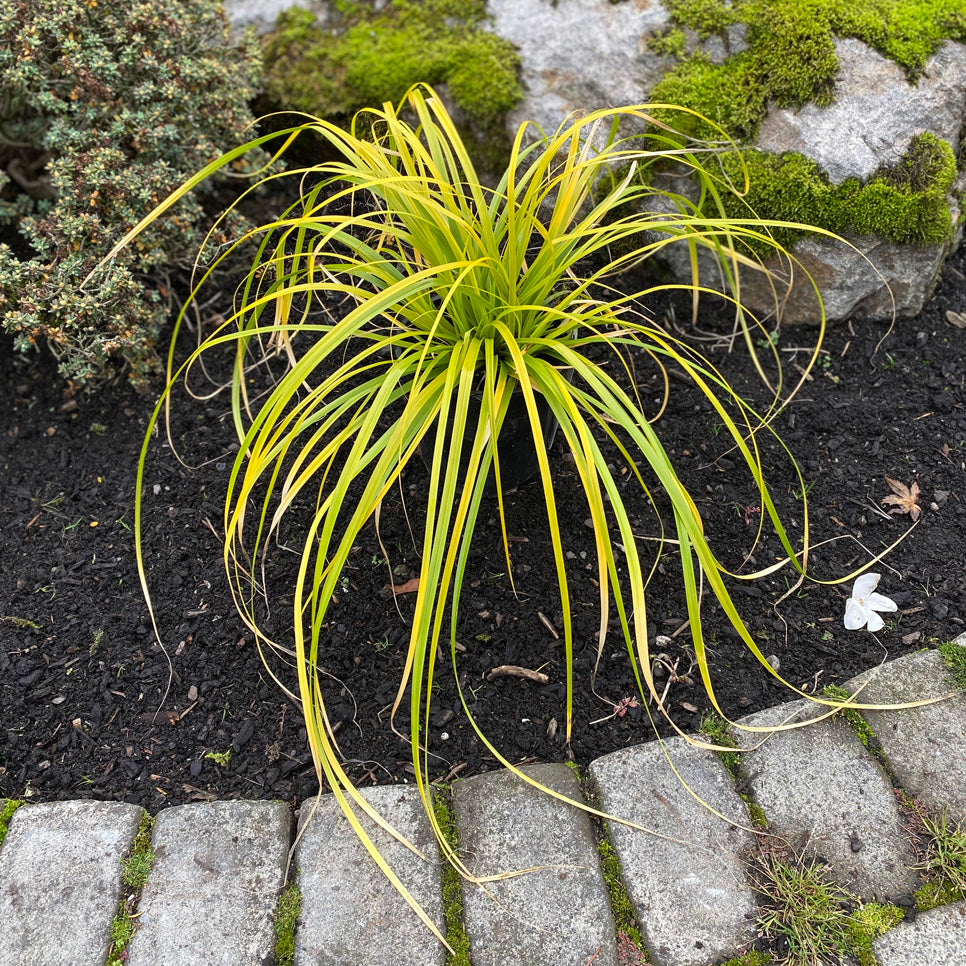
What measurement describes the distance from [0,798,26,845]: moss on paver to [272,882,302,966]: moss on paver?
0.57m

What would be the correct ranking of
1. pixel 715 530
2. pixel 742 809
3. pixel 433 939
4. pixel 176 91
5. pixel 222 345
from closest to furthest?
pixel 433 939 → pixel 742 809 → pixel 715 530 → pixel 176 91 → pixel 222 345

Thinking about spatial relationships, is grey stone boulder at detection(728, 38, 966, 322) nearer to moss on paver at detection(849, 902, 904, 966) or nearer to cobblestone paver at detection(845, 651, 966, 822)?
cobblestone paver at detection(845, 651, 966, 822)

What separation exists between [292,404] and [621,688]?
1.13m

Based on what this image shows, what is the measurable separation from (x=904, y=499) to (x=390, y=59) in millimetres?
1928

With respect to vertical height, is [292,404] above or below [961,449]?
above

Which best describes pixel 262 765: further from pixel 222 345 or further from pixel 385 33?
pixel 385 33

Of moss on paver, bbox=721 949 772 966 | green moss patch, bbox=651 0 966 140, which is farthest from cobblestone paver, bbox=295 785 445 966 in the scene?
green moss patch, bbox=651 0 966 140

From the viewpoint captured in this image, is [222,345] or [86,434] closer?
[86,434]

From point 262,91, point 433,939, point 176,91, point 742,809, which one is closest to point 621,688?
point 742,809

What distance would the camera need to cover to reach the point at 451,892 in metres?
1.40

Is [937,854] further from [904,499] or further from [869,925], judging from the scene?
[904,499]

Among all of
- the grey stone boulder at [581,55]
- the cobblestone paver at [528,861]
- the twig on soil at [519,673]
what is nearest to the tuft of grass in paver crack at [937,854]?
the cobblestone paver at [528,861]

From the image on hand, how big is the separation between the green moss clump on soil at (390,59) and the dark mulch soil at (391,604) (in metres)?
1.01

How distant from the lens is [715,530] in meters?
1.88
